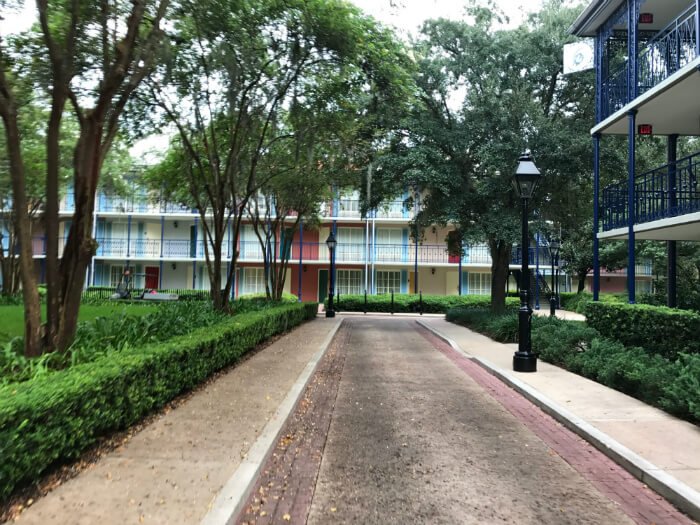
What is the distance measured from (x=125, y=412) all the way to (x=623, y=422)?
5.39 meters

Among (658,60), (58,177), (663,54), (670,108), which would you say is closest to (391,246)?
(658,60)

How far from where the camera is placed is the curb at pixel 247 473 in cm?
347

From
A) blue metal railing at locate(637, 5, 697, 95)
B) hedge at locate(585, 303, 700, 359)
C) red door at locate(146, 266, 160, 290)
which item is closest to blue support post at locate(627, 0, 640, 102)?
blue metal railing at locate(637, 5, 697, 95)

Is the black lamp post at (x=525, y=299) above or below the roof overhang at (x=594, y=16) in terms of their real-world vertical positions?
below

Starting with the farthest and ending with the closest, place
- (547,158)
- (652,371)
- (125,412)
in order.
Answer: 1. (547,158)
2. (652,371)
3. (125,412)

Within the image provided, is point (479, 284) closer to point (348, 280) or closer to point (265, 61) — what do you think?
point (348, 280)

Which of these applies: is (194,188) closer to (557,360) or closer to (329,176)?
(329,176)

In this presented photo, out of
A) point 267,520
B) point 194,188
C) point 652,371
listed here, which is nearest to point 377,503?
point 267,520

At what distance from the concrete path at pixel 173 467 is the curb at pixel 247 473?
0.06 m

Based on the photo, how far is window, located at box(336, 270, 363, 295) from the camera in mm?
35844

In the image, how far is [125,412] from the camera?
5.15 m

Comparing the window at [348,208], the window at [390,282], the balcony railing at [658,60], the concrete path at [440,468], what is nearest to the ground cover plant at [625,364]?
the concrete path at [440,468]

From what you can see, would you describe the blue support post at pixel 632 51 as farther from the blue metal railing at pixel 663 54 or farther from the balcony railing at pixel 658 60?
the blue metal railing at pixel 663 54

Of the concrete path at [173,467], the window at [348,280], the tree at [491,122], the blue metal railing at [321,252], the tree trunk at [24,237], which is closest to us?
the concrete path at [173,467]
